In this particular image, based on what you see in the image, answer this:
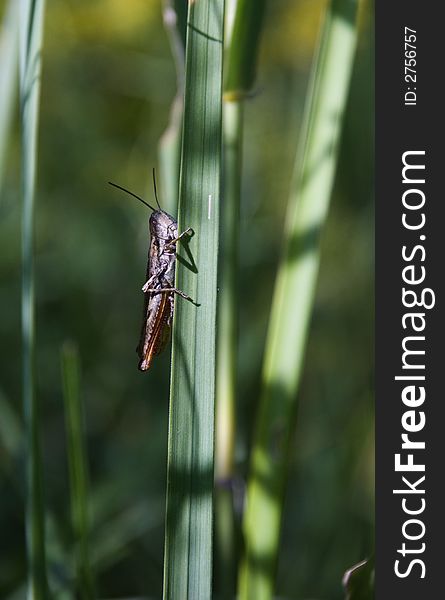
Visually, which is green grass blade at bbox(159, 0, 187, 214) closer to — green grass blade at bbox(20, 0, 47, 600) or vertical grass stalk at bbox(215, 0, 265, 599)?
vertical grass stalk at bbox(215, 0, 265, 599)

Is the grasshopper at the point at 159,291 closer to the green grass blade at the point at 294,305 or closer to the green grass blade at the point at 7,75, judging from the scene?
the green grass blade at the point at 294,305

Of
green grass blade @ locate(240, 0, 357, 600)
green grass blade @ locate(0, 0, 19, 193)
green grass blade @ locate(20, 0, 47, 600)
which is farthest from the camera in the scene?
green grass blade @ locate(0, 0, 19, 193)

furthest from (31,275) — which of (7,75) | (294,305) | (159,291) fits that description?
(7,75)

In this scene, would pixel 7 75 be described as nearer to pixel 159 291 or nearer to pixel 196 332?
pixel 159 291

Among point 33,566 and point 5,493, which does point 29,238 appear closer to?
point 33,566

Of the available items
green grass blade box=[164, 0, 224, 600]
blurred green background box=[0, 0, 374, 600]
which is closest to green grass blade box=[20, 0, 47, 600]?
green grass blade box=[164, 0, 224, 600]
